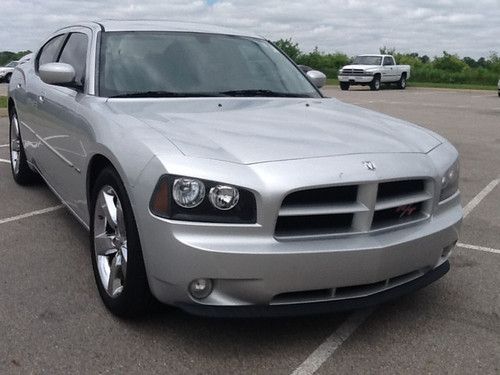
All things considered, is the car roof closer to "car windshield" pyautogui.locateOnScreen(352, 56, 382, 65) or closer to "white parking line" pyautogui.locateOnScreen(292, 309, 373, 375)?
"white parking line" pyautogui.locateOnScreen(292, 309, 373, 375)

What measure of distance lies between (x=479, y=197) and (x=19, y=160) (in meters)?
4.64

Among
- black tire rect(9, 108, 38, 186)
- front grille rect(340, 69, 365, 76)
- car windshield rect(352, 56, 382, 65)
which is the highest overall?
black tire rect(9, 108, 38, 186)

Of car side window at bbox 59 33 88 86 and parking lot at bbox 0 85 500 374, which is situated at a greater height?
car side window at bbox 59 33 88 86

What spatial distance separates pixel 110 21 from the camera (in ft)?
15.3

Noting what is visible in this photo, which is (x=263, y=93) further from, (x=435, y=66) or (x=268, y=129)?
(x=435, y=66)

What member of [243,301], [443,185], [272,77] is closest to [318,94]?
[272,77]

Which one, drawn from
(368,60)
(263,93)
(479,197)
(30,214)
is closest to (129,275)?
(263,93)

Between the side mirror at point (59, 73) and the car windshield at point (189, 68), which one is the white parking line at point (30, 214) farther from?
the car windshield at point (189, 68)

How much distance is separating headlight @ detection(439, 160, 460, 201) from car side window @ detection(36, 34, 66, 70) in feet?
11.3

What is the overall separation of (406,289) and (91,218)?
1.77m

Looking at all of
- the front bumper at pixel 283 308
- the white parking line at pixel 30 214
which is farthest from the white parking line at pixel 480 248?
the white parking line at pixel 30 214

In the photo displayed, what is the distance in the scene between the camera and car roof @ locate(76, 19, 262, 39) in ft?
14.5

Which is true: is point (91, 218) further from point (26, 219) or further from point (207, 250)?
point (26, 219)

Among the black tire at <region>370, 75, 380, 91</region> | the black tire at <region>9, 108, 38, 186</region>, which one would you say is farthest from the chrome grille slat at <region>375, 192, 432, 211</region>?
the black tire at <region>370, 75, 380, 91</region>
